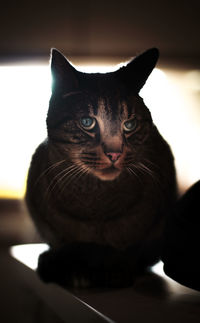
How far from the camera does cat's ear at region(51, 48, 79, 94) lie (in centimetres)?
70

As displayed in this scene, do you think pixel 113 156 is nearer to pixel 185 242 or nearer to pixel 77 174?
pixel 77 174

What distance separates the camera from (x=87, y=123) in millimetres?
689

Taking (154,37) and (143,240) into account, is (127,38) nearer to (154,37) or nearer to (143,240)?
(154,37)

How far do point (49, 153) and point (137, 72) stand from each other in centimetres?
21

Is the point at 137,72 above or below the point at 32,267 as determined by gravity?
above

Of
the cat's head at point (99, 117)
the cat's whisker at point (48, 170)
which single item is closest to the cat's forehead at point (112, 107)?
the cat's head at point (99, 117)

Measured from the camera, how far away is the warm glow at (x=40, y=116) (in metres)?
0.81

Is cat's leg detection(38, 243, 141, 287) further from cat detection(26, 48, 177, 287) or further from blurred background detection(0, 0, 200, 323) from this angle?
blurred background detection(0, 0, 200, 323)

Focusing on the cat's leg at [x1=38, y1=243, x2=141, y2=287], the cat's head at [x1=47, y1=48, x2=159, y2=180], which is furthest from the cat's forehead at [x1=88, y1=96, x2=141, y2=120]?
the cat's leg at [x1=38, y1=243, x2=141, y2=287]

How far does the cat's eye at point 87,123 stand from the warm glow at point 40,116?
4.6 inches

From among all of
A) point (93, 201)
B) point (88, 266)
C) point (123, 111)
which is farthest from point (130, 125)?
point (88, 266)

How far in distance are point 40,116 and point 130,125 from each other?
0.63ft

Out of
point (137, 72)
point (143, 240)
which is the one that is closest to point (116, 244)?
point (143, 240)

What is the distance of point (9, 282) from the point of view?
91 cm
